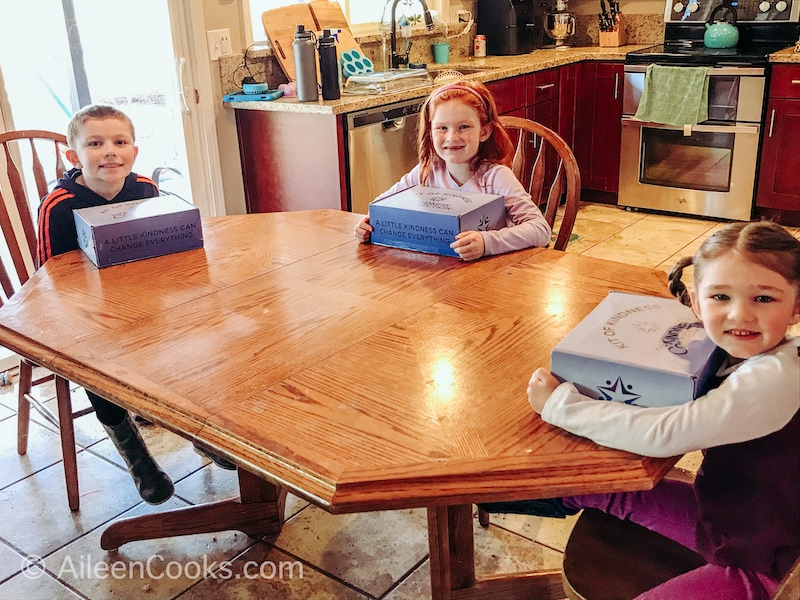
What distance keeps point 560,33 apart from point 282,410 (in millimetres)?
4413

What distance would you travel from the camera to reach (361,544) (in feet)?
6.38

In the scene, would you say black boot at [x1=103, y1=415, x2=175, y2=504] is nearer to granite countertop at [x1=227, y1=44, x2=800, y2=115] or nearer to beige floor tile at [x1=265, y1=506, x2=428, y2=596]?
beige floor tile at [x1=265, y1=506, x2=428, y2=596]

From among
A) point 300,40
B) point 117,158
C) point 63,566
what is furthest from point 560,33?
point 63,566

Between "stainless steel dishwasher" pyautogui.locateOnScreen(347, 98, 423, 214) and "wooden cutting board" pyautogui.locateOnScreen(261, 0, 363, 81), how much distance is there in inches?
18.0

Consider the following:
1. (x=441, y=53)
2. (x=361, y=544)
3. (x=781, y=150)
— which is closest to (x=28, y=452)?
(x=361, y=544)

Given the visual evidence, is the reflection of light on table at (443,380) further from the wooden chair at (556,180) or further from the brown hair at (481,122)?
the brown hair at (481,122)

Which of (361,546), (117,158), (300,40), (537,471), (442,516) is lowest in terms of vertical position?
(361,546)

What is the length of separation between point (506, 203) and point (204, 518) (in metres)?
1.08

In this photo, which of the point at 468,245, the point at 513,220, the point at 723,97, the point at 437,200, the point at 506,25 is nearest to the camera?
the point at 468,245

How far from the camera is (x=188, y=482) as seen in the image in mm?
2234

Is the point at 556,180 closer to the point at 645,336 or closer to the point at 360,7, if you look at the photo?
the point at 645,336

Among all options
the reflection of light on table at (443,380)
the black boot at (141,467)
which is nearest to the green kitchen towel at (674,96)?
the black boot at (141,467)

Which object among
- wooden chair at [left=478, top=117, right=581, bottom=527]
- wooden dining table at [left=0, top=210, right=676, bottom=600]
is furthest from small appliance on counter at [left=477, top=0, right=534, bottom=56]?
wooden dining table at [left=0, top=210, right=676, bottom=600]

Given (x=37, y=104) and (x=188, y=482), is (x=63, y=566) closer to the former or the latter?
(x=188, y=482)
